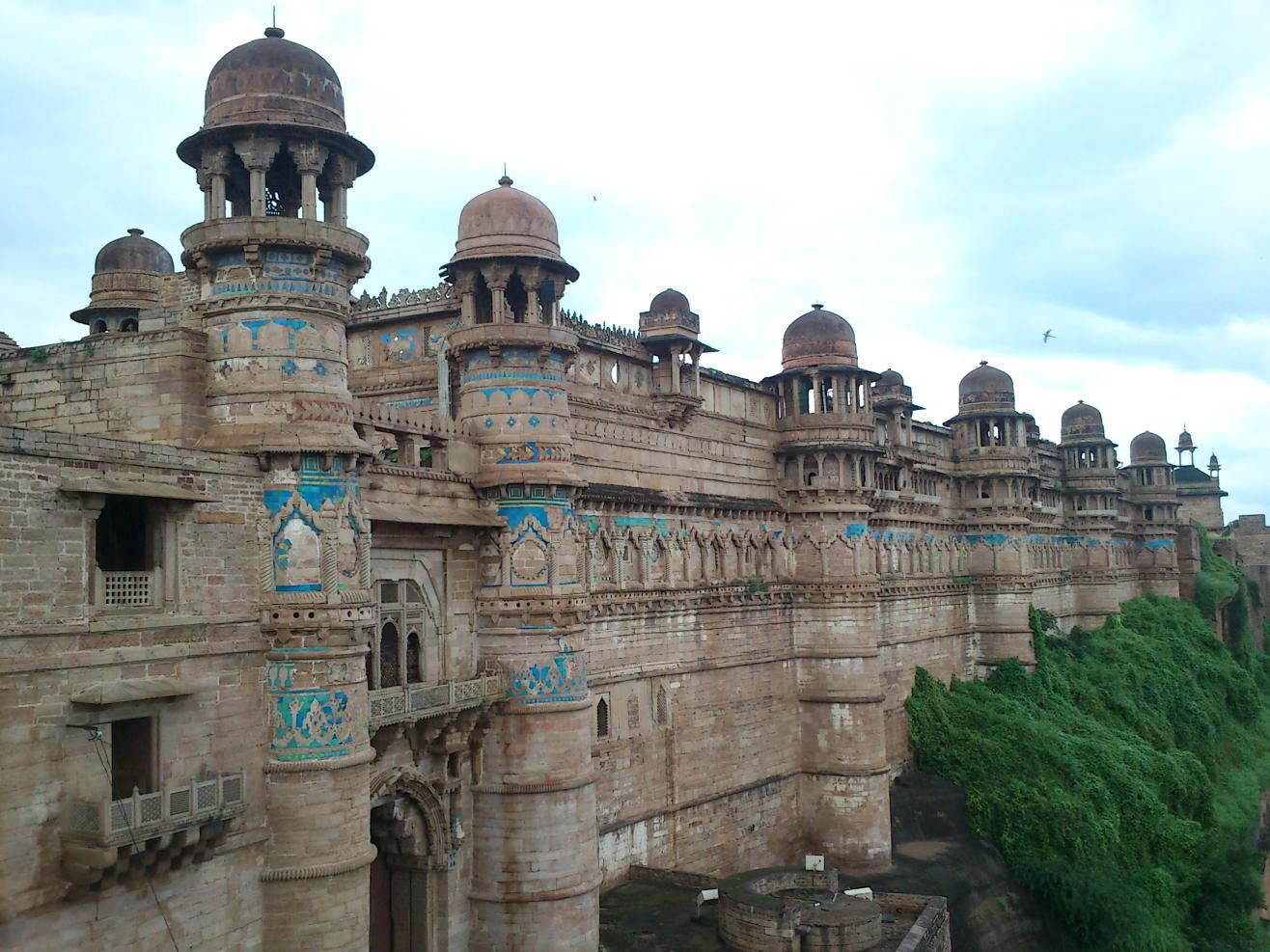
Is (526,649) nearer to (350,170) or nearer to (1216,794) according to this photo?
(350,170)

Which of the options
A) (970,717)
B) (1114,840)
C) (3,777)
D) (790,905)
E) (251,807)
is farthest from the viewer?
(970,717)

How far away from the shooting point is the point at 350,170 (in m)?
14.7

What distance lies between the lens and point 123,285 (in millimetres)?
23812

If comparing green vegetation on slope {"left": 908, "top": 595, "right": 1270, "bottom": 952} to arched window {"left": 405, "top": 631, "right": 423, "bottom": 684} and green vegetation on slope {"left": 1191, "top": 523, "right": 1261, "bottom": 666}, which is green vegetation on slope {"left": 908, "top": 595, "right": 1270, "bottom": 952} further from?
arched window {"left": 405, "top": 631, "right": 423, "bottom": 684}

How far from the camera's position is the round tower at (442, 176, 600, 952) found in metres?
17.6

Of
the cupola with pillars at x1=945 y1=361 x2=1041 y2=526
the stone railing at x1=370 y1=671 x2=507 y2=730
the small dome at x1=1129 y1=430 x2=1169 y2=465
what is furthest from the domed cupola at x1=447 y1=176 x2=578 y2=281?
the small dome at x1=1129 y1=430 x2=1169 y2=465

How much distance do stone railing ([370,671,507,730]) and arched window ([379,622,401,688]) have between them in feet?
0.96

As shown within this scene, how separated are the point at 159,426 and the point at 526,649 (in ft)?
22.5

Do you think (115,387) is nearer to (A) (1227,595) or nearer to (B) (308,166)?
(B) (308,166)

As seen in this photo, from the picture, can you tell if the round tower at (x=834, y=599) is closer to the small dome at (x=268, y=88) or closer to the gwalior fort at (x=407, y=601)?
the gwalior fort at (x=407, y=601)

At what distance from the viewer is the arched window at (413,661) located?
16.9 meters

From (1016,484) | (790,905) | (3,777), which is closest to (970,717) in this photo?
(1016,484)

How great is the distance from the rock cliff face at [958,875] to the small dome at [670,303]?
44.9 feet

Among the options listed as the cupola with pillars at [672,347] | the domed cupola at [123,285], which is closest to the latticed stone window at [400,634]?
the cupola with pillars at [672,347]
